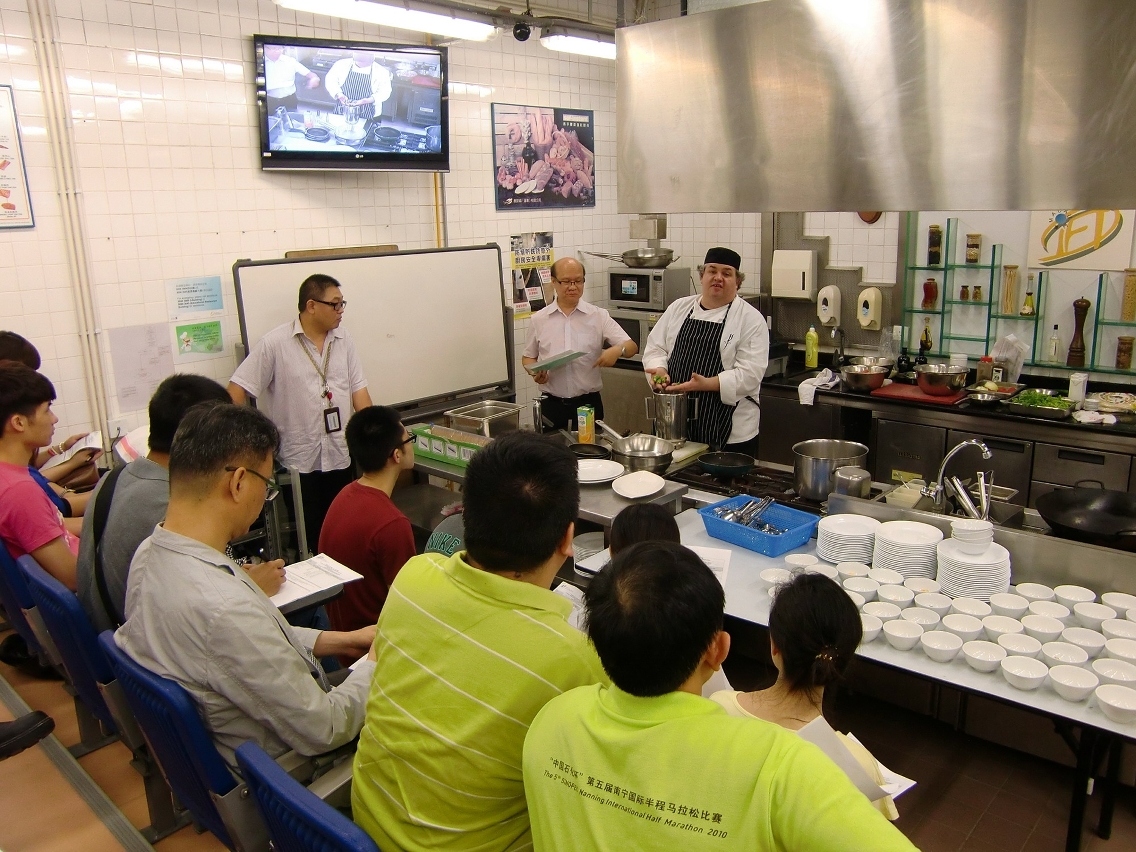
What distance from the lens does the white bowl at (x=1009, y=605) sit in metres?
2.43

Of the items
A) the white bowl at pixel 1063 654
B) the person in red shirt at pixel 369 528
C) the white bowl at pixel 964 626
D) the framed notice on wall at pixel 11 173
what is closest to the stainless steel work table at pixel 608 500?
the person in red shirt at pixel 369 528

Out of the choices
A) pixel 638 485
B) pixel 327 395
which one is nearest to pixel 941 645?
pixel 638 485

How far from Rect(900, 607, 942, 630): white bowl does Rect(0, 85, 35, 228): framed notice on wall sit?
411 centimetres

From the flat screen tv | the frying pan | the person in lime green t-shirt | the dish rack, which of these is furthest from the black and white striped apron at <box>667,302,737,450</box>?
the person in lime green t-shirt

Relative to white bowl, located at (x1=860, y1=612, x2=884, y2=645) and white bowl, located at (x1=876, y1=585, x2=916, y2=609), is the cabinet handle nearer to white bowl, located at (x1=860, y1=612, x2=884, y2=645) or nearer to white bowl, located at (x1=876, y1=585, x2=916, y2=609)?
white bowl, located at (x1=876, y1=585, x2=916, y2=609)

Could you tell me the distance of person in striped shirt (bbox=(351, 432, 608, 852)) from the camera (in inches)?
57.5

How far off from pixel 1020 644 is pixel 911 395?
303 cm

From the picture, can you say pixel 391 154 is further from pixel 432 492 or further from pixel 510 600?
pixel 510 600

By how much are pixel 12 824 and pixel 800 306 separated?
215 inches

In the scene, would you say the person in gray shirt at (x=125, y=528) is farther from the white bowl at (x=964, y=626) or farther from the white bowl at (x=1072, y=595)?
the white bowl at (x=1072, y=595)

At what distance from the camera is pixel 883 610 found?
2.47 m

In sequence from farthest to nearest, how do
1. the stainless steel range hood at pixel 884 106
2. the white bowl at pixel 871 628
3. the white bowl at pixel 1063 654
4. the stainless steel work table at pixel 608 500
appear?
the stainless steel work table at pixel 608 500 → the white bowl at pixel 871 628 → the white bowl at pixel 1063 654 → the stainless steel range hood at pixel 884 106

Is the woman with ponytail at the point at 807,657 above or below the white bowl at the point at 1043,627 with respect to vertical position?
above

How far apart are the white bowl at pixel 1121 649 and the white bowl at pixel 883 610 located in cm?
52
